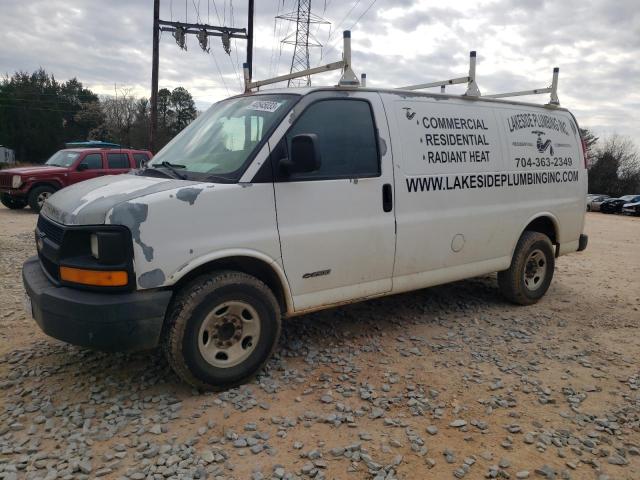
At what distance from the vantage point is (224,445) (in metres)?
3.06

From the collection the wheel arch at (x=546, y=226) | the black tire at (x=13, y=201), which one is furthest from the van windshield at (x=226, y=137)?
the black tire at (x=13, y=201)

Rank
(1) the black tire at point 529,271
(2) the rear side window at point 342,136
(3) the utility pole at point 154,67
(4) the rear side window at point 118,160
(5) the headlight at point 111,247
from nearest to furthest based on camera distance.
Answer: (5) the headlight at point 111,247
(2) the rear side window at point 342,136
(1) the black tire at point 529,271
(4) the rear side window at point 118,160
(3) the utility pole at point 154,67

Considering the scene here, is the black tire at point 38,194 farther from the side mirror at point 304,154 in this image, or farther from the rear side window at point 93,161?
the side mirror at point 304,154

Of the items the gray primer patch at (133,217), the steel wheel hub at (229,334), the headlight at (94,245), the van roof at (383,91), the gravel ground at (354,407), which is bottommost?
the gravel ground at (354,407)

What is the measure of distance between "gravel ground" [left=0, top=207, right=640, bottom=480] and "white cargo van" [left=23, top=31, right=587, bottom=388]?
1.41 feet

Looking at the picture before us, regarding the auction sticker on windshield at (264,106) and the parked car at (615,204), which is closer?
the auction sticker on windshield at (264,106)

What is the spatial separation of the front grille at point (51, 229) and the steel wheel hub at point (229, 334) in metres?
1.11

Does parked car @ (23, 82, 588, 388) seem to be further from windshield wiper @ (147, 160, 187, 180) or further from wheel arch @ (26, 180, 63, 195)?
wheel arch @ (26, 180, 63, 195)

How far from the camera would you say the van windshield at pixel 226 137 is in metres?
3.79

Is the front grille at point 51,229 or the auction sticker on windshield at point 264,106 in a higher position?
the auction sticker on windshield at point 264,106

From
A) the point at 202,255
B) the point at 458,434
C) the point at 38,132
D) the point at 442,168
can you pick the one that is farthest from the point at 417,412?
the point at 38,132

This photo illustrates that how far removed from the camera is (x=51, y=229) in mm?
3635

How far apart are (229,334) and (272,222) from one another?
0.86 metres

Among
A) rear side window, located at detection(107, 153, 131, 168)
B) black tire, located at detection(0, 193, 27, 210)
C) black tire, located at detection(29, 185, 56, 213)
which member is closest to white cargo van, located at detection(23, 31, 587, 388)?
rear side window, located at detection(107, 153, 131, 168)
